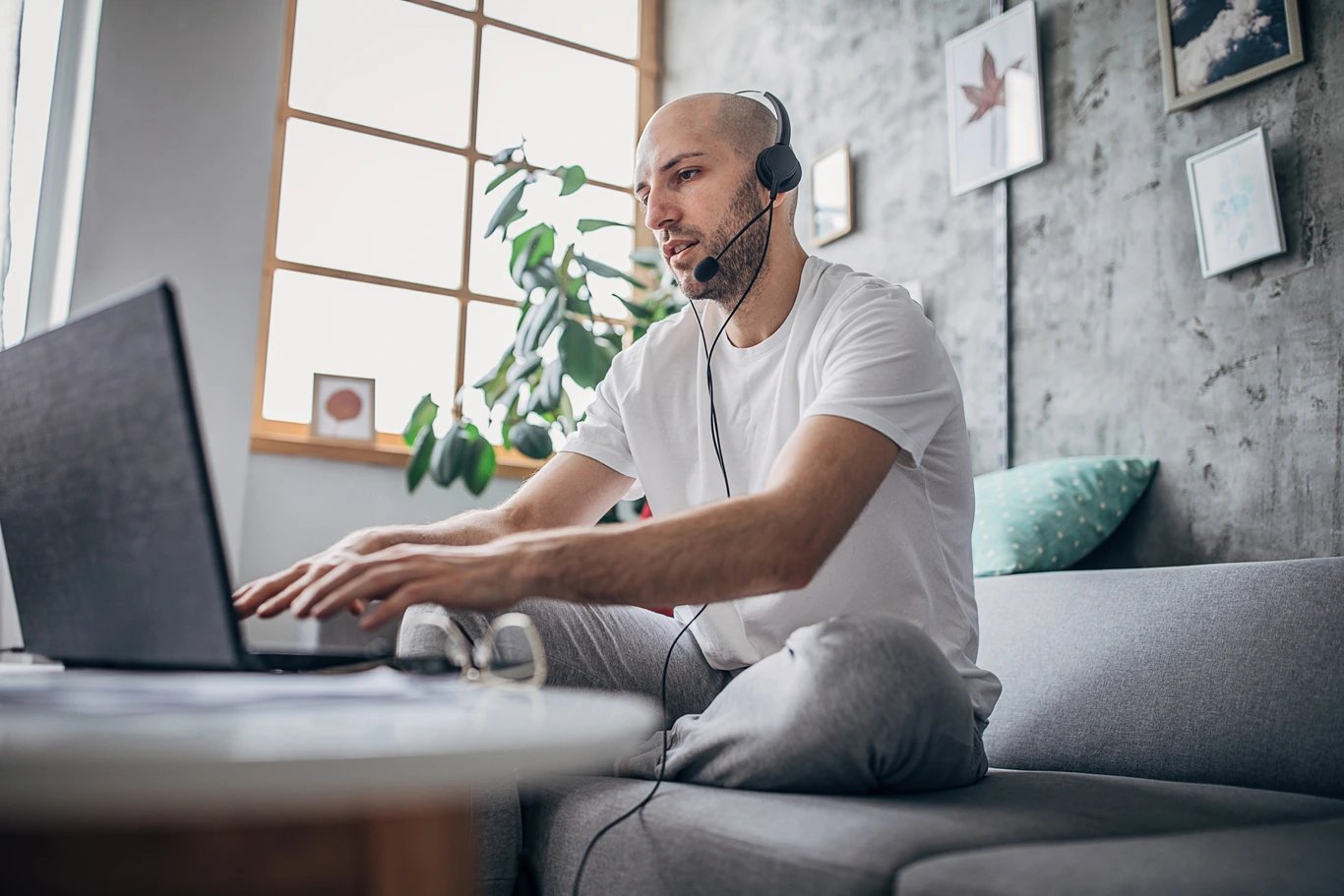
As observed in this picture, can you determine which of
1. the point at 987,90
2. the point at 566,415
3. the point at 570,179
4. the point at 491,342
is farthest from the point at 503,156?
the point at 987,90

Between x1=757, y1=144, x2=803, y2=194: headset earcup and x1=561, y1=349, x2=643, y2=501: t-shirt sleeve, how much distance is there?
1.09ft

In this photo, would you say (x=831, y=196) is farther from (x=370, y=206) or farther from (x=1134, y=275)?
(x=370, y=206)

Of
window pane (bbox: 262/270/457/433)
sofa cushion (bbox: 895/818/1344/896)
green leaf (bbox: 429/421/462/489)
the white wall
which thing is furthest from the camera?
window pane (bbox: 262/270/457/433)

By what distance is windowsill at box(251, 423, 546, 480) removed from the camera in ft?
9.86

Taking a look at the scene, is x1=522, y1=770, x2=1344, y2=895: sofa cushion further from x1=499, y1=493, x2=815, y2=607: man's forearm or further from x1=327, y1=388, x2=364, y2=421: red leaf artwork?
x1=327, y1=388, x2=364, y2=421: red leaf artwork

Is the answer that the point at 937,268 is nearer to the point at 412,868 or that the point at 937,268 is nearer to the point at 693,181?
the point at 693,181

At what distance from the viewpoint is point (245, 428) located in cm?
284

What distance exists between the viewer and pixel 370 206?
3461 mm

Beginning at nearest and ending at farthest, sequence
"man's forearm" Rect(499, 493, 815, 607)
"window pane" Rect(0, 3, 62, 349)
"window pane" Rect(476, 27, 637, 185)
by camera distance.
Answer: "man's forearm" Rect(499, 493, 815, 607) < "window pane" Rect(0, 3, 62, 349) < "window pane" Rect(476, 27, 637, 185)

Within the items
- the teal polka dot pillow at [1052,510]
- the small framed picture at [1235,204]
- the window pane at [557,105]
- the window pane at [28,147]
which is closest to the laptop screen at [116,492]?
the teal polka dot pillow at [1052,510]

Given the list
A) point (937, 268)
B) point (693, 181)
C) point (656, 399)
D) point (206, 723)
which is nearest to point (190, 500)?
point (206, 723)

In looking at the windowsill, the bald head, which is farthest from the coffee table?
the windowsill

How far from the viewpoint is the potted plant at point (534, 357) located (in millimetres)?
2887

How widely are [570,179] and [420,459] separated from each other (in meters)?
0.92
